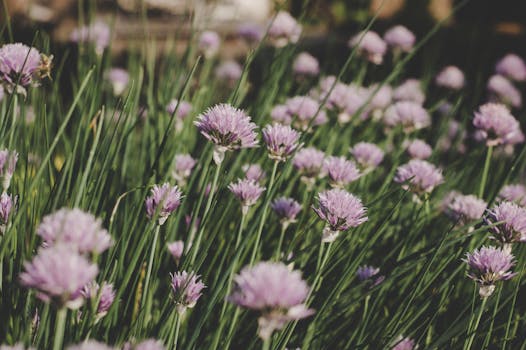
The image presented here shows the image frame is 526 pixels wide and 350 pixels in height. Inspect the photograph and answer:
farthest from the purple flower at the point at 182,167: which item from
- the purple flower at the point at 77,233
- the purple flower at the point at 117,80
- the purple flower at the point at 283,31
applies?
the purple flower at the point at 117,80

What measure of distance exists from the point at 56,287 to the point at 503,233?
762mm

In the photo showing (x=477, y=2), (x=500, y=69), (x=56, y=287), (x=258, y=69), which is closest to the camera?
(x=56, y=287)

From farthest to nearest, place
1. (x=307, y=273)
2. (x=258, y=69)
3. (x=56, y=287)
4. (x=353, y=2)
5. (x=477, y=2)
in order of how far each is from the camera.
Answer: (x=477, y=2) → (x=353, y=2) → (x=258, y=69) → (x=307, y=273) → (x=56, y=287)

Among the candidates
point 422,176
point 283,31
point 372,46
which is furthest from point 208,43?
point 422,176

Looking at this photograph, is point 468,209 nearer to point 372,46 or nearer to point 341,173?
point 341,173

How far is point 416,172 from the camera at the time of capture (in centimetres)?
113

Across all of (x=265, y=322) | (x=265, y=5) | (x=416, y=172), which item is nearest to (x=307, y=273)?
(x=416, y=172)

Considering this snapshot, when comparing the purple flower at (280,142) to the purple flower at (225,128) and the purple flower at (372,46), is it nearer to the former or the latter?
the purple flower at (225,128)

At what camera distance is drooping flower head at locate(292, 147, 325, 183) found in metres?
1.11

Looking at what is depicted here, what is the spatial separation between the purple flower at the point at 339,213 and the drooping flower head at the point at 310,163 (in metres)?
0.29

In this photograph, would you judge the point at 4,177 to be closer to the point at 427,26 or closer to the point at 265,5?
the point at 427,26

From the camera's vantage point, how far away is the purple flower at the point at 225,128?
2.63 feet

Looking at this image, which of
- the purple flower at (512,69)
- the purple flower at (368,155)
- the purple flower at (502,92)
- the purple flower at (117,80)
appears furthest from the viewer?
the purple flower at (512,69)

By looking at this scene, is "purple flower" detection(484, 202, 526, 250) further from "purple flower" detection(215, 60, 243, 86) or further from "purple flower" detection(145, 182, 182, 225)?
"purple flower" detection(215, 60, 243, 86)
